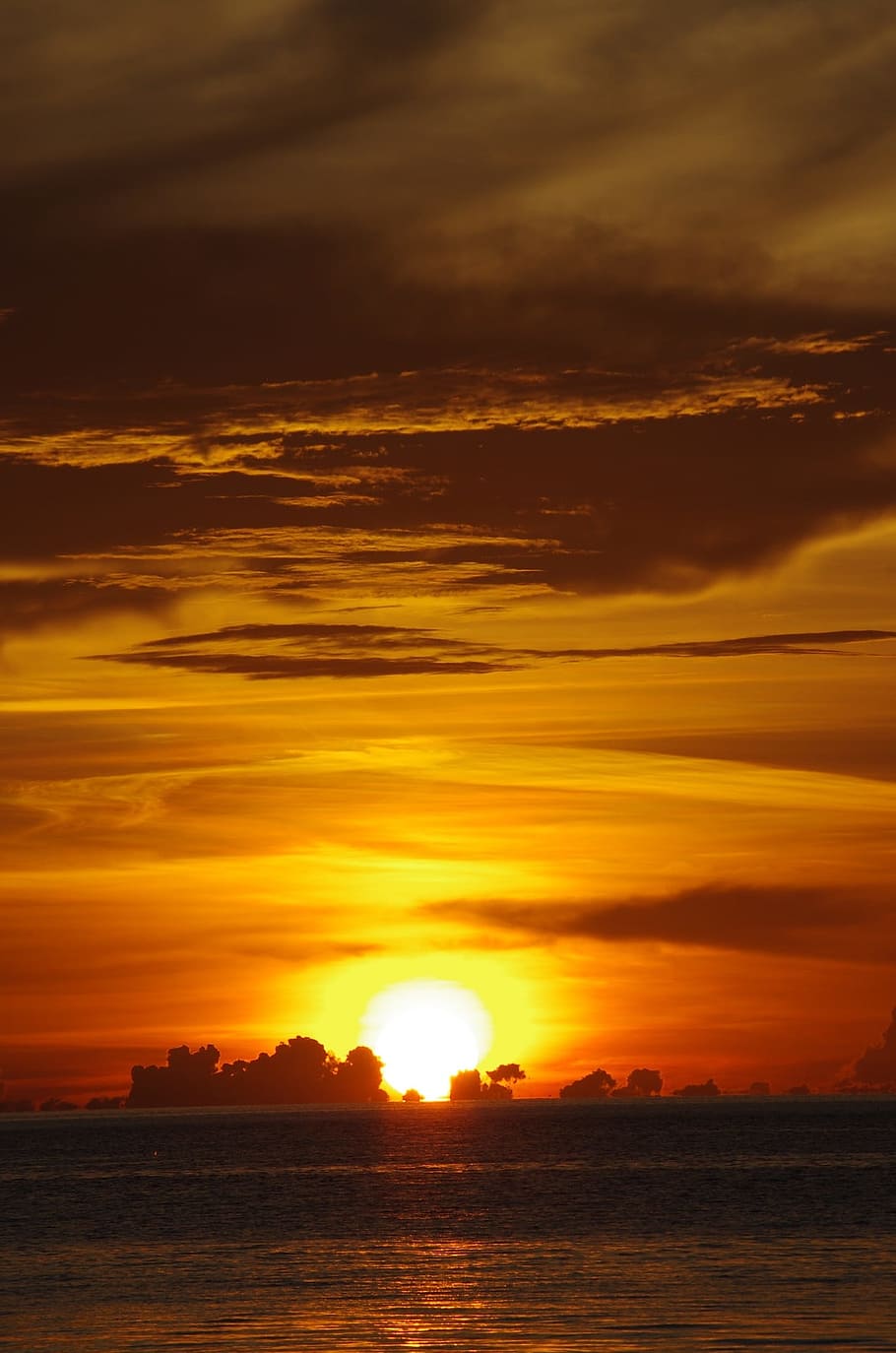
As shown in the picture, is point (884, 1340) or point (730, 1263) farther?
point (730, 1263)

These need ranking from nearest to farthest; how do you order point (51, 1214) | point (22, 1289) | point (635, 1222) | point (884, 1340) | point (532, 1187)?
point (884, 1340)
point (22, 1289)
point (635, 1222)
point (51, 1214)
point (532, 1187)

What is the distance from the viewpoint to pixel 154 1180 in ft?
583

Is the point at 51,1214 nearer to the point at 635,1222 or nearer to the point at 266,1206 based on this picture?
the point at 266,1206

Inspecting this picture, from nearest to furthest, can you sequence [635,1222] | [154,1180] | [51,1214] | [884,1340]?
[884,1340] → [635,1222] → [51,1214] → [154,1180]

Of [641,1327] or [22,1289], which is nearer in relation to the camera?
[641,1327]

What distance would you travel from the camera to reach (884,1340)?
194 feet

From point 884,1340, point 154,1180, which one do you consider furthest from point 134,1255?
point 154,1180

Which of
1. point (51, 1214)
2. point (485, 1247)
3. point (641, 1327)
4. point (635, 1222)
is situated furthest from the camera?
point (51, 1214)

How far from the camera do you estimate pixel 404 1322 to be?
66.8 meters

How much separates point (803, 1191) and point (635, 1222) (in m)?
30.8

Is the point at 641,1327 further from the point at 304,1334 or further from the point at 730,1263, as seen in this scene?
the point at 730,1263

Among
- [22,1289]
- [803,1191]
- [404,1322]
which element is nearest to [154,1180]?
[803,1191]

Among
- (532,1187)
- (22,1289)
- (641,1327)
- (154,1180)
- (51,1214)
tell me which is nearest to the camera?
(641,1327)

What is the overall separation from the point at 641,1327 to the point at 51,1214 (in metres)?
76.2
